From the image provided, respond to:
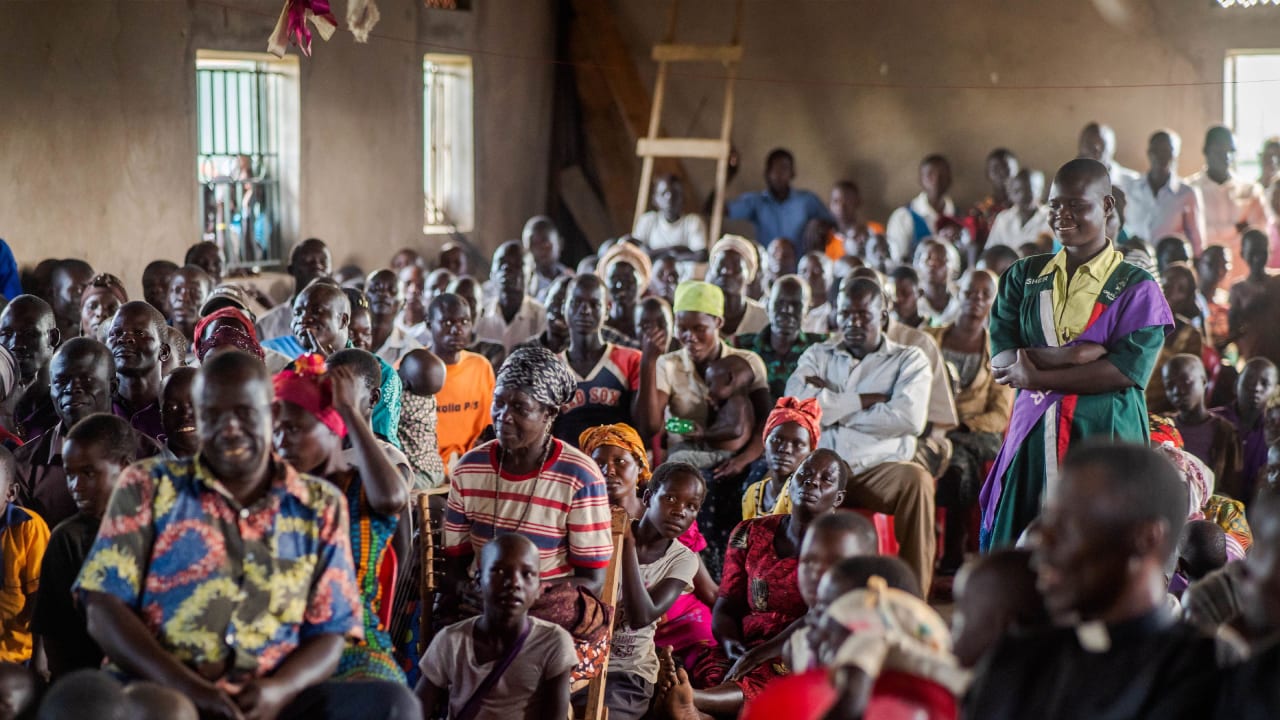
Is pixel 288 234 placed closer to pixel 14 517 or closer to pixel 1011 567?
pixel 14 517

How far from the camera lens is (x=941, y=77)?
43.2ft

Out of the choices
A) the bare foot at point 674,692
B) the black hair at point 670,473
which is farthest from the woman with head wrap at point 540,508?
the black hair at point 670,473

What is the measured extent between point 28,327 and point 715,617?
116 inches

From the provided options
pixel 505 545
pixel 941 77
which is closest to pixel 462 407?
pixel 505 545

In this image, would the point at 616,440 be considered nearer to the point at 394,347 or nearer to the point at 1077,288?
the point at 1077,288

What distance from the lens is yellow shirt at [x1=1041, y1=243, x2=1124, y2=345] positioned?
433 centimetres

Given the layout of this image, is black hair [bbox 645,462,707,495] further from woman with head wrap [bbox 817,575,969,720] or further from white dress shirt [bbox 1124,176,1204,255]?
white dress shirt [bbox 1124,176,1204,255]

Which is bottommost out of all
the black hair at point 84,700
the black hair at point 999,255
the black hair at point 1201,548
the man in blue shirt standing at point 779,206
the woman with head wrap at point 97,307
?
the black hair at point 1201,548

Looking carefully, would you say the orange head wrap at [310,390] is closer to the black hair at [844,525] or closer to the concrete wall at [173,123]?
the black hair at [844,525]

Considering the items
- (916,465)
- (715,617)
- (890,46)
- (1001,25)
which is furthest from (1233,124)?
(715,617)

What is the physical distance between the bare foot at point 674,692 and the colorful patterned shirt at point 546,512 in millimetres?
455

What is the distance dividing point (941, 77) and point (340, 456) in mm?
10368

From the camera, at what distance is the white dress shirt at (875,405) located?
245 inches

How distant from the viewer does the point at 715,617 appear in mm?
4711
